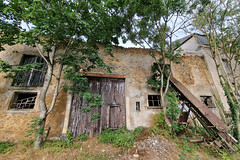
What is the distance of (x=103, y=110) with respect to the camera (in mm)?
4949

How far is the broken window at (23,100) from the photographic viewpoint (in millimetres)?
4227

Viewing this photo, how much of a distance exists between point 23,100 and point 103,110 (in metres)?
3.92

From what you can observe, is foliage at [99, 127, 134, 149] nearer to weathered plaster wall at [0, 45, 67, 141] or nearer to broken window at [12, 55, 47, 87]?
weathered plaster wall at [0, 45, 67, 141]

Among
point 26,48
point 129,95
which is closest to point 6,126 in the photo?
point 26,48

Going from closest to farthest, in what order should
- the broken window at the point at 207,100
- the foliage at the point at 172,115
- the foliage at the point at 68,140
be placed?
the foliage at the point at 68,140 < the foliage at the point at 172,115 < the broken window at the point at 207,100

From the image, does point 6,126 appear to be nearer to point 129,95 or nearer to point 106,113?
point 106,113

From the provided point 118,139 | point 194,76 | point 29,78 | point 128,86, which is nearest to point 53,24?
point 29,78

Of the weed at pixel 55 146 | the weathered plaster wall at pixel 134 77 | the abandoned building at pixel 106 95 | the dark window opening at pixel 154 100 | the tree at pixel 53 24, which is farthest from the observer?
the dark window opening at pixel 154 100

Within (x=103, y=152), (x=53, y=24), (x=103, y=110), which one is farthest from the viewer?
(x=103, y=110)

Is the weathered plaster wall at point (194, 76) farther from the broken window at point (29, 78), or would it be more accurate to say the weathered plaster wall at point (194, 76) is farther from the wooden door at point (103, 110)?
the broken window at point (29, 78)

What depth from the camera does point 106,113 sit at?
493cm

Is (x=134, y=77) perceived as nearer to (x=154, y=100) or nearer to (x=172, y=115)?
(x=154, y=100)

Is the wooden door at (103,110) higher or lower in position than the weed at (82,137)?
higher

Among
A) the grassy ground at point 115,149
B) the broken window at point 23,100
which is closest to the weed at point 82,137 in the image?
the grassy ground at point 115,149
